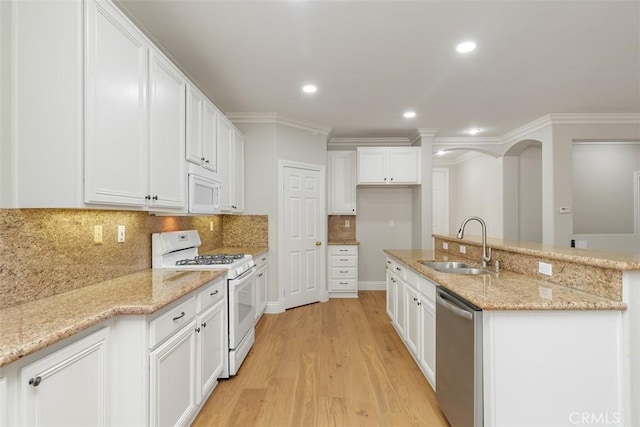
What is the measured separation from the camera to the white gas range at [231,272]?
7.82ft

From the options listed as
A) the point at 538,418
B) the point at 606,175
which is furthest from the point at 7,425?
the point at 606,175

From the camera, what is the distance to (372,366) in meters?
2.60

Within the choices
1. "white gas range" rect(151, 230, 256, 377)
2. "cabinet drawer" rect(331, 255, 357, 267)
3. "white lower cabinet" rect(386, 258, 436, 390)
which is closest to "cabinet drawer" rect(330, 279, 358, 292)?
"cabinet drawer" rect(331, 255, 357, 267)

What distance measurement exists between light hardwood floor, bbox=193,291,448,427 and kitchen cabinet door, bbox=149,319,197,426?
31cm

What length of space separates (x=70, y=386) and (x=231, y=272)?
4.23ft

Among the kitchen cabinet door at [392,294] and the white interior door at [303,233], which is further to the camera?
the white interior door at [303,233]

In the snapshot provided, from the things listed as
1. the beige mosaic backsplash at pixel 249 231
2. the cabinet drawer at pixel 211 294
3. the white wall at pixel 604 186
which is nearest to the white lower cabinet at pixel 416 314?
the cabinet drawer at pixel 211 294

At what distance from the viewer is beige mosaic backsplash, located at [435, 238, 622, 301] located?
4.84 ft

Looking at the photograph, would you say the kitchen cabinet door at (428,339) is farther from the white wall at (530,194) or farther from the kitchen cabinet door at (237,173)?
the white wall at (530,194)

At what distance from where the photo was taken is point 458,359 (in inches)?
65.1

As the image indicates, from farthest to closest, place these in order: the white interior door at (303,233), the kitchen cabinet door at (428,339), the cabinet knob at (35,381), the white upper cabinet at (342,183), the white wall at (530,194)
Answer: the white wall at (530,194), the white upper cabinet at (342,183), the white interior door at (303,233), the kitchen cabinet door at (428,339), the cabinet knob at (35,381)

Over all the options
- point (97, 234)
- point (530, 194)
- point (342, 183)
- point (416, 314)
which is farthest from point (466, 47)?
point (530, 194)

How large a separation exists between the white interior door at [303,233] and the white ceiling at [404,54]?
933 mm

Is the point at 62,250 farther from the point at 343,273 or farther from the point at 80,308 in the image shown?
the point at 343,273
